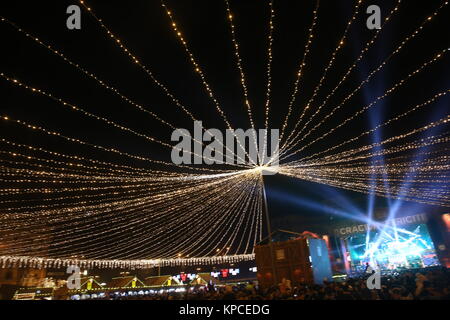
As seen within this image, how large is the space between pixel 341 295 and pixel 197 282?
1916 centimetres

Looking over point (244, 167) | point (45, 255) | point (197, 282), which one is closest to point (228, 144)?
point (244, 167)

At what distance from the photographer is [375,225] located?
29109 millimetres

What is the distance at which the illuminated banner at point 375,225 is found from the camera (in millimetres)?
26250

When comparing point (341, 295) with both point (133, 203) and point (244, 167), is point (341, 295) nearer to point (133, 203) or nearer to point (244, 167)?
point (244, 167)

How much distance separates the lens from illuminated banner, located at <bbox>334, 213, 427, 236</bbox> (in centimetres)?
2625

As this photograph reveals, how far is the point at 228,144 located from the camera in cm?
1177

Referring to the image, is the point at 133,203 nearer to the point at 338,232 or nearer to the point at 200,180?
the point at 200,180

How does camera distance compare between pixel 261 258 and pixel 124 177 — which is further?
pixel 261 258
